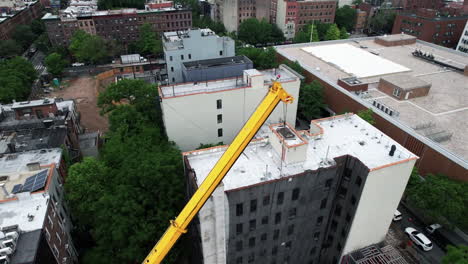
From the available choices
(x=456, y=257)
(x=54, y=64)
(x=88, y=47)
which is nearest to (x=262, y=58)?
(x=456, y=257)

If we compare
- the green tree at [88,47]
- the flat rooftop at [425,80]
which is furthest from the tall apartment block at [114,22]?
the flat rooftop at [425,80]

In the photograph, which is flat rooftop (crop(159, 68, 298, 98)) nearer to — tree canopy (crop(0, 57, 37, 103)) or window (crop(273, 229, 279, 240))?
window (crop(273, 229, 279, 240))

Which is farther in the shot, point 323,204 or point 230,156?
point 323,204

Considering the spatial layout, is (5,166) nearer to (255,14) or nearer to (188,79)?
(188,79)

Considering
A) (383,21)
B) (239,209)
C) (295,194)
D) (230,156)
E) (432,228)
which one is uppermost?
(230,156)

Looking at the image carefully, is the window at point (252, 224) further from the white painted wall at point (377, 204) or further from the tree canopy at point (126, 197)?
the white painted wall at point (377, 204)

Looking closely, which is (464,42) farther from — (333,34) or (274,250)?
(274,250)
